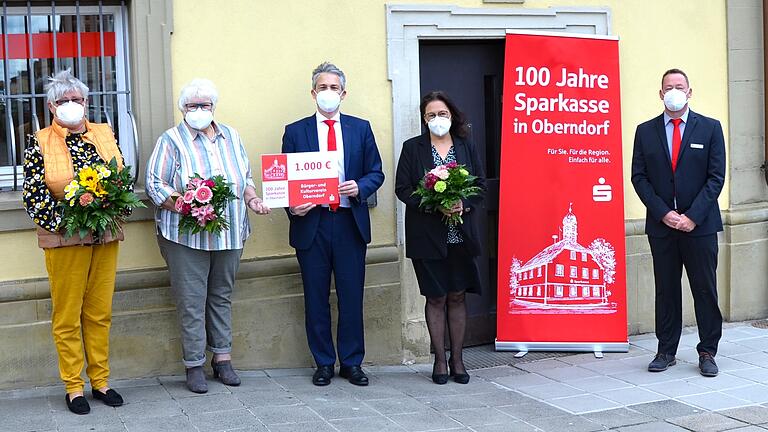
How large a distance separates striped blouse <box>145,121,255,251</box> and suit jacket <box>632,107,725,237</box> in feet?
9.11

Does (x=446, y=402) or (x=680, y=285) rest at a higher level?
(x=680, y=285)

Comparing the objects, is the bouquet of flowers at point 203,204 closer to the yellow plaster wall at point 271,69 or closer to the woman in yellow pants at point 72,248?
the woman in yellow pants at point 72,248

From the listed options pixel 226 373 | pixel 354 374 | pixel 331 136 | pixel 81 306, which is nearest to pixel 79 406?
pixel 81 306

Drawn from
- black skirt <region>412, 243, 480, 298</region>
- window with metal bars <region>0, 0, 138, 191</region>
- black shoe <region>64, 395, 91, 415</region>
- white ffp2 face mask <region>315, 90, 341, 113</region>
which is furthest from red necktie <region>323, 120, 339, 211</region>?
black shoe <region>64, 395, 91, 415</region>

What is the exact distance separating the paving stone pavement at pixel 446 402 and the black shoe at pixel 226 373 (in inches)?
2.6

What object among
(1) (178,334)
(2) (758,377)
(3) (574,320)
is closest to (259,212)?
(1) (178,334)

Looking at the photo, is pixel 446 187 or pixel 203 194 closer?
pixel 203 194

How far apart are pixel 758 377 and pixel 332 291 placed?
300 centimetres

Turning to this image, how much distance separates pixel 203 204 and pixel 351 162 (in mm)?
1167

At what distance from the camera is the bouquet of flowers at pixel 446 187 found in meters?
6.51

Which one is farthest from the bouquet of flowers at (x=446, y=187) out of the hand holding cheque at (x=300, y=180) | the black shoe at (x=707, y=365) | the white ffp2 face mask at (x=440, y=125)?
the black shoe at (x=707, y=365)

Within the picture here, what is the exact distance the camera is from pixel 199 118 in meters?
6.34

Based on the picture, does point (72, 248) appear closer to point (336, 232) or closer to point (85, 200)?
point (85, 200)

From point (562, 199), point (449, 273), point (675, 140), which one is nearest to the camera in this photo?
point (449, 273)
